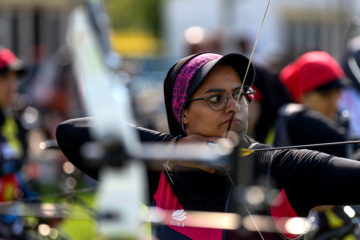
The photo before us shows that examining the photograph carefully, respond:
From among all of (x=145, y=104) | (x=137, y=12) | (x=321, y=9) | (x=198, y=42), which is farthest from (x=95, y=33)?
(x=137, y=12)

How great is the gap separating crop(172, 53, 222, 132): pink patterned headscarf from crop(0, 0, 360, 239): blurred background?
2.85ft

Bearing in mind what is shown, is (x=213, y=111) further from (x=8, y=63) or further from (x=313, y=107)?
(x=8, y=63)

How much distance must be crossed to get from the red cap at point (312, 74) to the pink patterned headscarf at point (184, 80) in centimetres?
185

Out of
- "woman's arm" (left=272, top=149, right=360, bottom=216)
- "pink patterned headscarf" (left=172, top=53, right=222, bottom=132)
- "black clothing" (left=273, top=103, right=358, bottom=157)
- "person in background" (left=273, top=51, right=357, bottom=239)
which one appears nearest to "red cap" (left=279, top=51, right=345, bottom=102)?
"person in background" (left=273, top=51, right=357, bottom=239)

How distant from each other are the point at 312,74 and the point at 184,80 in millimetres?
1966

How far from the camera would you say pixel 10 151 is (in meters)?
4.39

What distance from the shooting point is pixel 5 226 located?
398 centimetres

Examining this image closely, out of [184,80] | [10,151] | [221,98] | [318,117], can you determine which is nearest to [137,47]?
[10,151]

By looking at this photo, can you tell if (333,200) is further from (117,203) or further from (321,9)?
(321,9)

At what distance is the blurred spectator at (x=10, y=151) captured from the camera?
→ 13.1ft

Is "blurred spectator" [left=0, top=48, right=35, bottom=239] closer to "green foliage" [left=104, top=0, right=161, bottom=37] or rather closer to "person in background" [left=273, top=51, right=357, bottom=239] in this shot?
"person in background" [left=273, top=51, right=357, bottom=239]

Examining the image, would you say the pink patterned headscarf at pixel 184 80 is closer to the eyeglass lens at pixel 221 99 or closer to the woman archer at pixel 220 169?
the woman archer at pixel 220 169

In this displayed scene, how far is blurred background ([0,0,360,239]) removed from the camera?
601 cm

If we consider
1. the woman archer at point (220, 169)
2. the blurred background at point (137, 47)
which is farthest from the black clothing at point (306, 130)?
the woman archer at point (220, 169)
